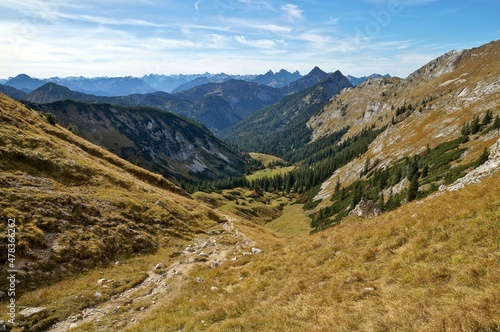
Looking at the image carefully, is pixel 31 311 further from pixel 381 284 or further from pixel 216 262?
pixel 381 284

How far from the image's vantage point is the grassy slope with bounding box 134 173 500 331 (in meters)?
9.02

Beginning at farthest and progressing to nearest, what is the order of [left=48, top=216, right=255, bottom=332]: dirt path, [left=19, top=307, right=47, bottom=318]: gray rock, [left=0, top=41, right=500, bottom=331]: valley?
[left=19, top=307, right=47, bottom=318]: gray rock < [left=48, top=216, right=255, bottom=332]: dirt path < [left=0, top=41, right=500, bottom=331]: valley

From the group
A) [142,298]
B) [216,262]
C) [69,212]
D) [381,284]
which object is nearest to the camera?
[381,284]

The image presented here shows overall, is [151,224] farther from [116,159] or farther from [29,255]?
[116,159]

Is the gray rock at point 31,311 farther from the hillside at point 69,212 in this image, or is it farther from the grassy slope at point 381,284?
the grassy slope at point 381,284

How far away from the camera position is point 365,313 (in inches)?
403

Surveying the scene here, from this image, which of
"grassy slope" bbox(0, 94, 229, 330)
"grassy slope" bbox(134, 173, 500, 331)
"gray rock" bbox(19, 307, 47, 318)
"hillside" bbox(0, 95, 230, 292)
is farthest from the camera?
"hillside" bbox(0, 95, 230, 292)

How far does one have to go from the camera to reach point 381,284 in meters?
12.2

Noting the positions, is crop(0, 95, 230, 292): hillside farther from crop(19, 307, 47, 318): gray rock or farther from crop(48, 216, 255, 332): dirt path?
crop(48, 216, 255, 332): dirt path

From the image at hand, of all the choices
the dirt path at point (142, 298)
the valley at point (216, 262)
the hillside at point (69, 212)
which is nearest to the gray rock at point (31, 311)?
the valley at point (216, 262)

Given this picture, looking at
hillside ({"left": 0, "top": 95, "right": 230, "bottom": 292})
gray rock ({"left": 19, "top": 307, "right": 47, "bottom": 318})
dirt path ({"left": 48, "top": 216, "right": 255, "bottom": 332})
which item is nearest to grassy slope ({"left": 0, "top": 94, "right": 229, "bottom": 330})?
hillside ({"left": 0, "top": 95, "right": 230, "bottom": 292})

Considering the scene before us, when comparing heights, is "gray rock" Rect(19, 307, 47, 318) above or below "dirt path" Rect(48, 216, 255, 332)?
above

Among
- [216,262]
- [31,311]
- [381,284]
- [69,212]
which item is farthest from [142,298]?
[381,284]

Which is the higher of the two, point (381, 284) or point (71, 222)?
point (381, 284)
